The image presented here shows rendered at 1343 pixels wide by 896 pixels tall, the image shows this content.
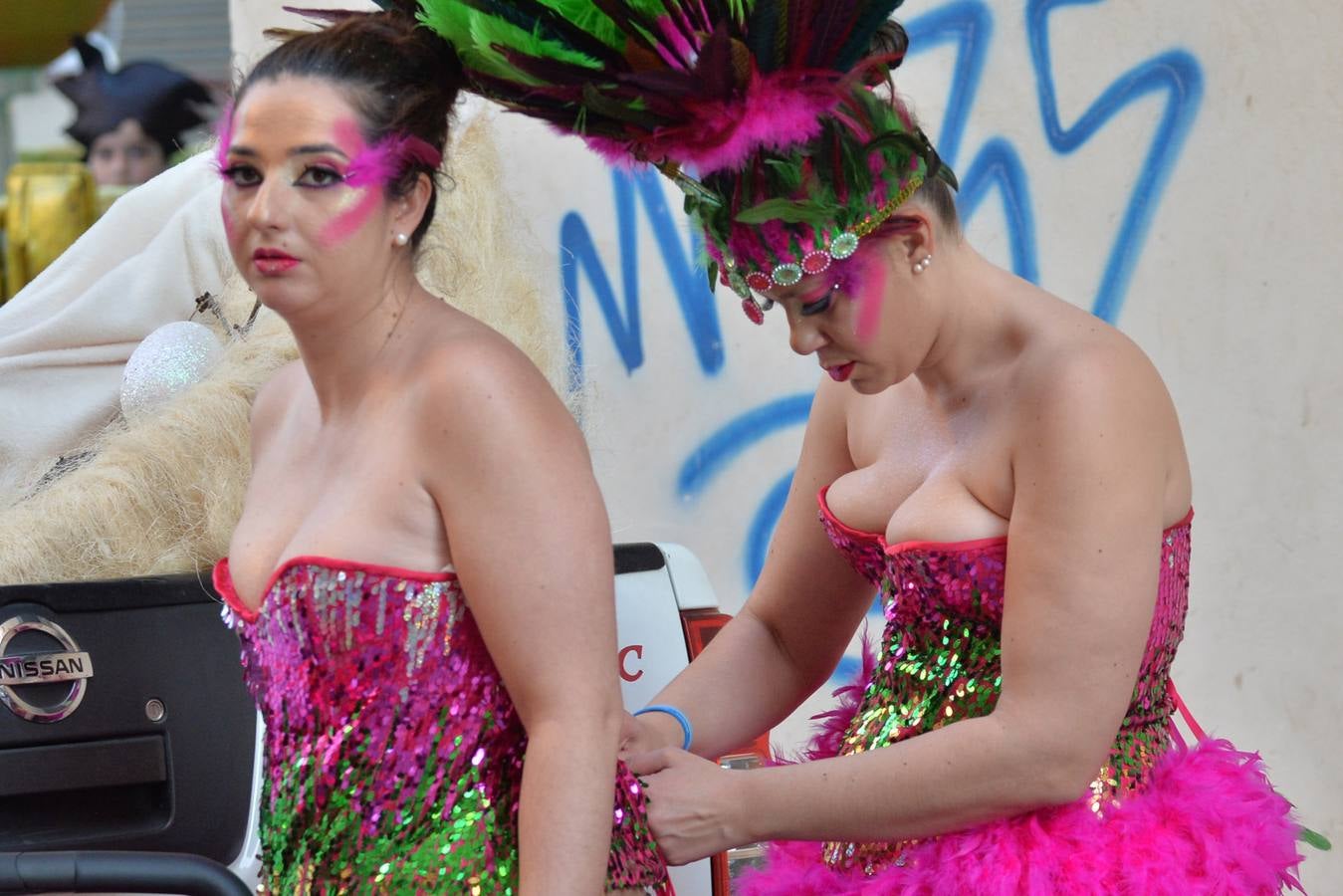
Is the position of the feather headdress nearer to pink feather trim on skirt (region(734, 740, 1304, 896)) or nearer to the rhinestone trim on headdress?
the rhinestone trim on headdress

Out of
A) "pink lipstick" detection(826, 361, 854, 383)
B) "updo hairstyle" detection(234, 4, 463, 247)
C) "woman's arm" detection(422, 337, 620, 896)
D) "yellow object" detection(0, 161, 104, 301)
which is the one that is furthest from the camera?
"yellow object" detection(0, 161, 104, 301)

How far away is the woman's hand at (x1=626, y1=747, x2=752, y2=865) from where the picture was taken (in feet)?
6.32

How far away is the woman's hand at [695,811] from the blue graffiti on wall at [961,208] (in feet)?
5.76

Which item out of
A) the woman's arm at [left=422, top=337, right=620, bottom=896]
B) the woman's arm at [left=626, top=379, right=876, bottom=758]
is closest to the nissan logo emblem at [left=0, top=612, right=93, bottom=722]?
the woman's arm at [left=626, top=379, right=876, bottom=758]

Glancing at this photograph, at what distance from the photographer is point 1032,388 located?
190 centimetres

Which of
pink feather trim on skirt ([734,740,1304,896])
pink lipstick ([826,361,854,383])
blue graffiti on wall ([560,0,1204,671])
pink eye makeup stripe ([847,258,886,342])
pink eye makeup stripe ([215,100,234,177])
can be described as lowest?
pink feather trim on skirt ([734,740,1304,896])

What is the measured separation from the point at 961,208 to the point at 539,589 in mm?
2417

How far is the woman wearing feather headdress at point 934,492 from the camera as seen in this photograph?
1788 mm

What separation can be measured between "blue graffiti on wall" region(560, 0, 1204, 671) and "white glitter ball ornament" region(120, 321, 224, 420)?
3.24 ft

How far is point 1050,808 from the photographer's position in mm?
1940

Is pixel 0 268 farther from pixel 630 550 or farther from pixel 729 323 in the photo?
pixel 630 550

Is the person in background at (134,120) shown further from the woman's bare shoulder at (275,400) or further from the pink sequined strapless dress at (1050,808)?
the pink sequined strapless dress at (1050,808)

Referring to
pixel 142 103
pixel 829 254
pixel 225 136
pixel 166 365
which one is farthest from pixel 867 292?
pixel 142 103

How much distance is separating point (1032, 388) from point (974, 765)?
1.49ft
